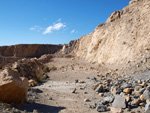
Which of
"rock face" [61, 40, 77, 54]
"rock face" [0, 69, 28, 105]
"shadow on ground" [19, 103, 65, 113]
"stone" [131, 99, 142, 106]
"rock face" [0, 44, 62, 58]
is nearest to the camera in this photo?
"rock face" [0, 69, 28, 105]

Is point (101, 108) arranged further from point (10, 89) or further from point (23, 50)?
point (23, 50)

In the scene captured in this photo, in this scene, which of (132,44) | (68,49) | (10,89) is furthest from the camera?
(68,49)

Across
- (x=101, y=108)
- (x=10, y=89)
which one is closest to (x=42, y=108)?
(x=10, y=89)

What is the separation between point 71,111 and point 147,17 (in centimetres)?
1167

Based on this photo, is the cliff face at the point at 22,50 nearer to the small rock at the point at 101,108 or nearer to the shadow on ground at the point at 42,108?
the shadow on ground at the point at 42,108

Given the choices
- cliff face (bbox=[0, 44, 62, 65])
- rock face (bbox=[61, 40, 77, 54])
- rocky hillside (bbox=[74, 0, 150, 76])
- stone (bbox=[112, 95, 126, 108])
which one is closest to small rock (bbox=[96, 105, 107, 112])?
stone (bbox=[112, 95, 126, 108])

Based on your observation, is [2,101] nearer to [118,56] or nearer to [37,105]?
[37,105]

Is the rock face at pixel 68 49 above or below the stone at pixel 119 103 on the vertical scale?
above

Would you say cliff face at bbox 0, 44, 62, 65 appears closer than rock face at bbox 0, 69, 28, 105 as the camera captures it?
No

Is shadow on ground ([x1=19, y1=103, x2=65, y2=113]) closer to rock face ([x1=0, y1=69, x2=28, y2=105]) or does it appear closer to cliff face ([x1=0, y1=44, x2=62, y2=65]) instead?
rock face ([x1=0, y1=69, x2=28, y2=105])

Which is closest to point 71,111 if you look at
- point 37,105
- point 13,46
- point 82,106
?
point 82,106

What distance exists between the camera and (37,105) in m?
4.64

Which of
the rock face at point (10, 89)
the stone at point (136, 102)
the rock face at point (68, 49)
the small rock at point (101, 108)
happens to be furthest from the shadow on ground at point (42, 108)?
the rock face at point (68, 49)

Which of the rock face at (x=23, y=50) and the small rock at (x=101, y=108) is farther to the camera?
the rock face at (x=23, y=50)
